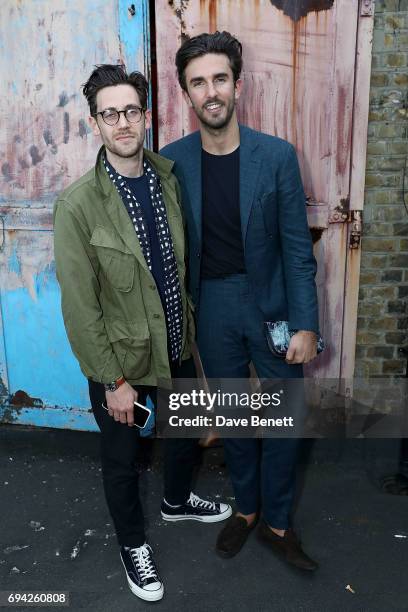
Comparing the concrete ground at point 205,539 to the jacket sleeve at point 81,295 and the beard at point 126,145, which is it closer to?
the jacket sleeve at point 81,295

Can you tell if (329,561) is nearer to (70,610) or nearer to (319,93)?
(70,610)

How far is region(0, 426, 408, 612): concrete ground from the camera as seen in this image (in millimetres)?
2771

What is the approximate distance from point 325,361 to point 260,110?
5.20ft

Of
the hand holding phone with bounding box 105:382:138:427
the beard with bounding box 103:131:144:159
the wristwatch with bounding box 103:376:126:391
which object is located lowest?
the hand holding phone with bounding box 105:382:138:427

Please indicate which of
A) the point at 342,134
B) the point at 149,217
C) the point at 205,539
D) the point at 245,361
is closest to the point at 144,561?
the point at 205,539

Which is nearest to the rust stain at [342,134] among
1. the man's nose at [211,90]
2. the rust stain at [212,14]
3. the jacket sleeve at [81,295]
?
the rust stain at [212,14]

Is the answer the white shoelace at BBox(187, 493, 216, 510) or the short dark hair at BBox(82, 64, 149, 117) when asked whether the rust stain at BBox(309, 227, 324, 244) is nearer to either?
the short dark hair at BBox(82, 64, 149, 117)

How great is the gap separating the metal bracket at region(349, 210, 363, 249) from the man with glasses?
1296 mm

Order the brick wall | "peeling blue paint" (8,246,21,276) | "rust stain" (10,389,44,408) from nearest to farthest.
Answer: the brick wall
"peeling blue paint" (8,246,21,276)
"rust stain" (10,389,44,408)

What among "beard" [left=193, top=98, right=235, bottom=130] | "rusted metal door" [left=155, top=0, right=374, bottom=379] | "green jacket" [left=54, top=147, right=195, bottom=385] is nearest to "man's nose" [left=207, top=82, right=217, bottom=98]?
"beard" [left=193, top=98, right=235, bottom=130]

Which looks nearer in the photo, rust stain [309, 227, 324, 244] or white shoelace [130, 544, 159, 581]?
white shoelace [130, 544, 159, 581]

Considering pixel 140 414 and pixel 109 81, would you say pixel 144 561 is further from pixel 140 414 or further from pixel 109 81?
pixel 109 81

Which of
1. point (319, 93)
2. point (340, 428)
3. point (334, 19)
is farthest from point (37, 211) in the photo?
point (340, 428)

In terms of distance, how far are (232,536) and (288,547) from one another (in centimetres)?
30
